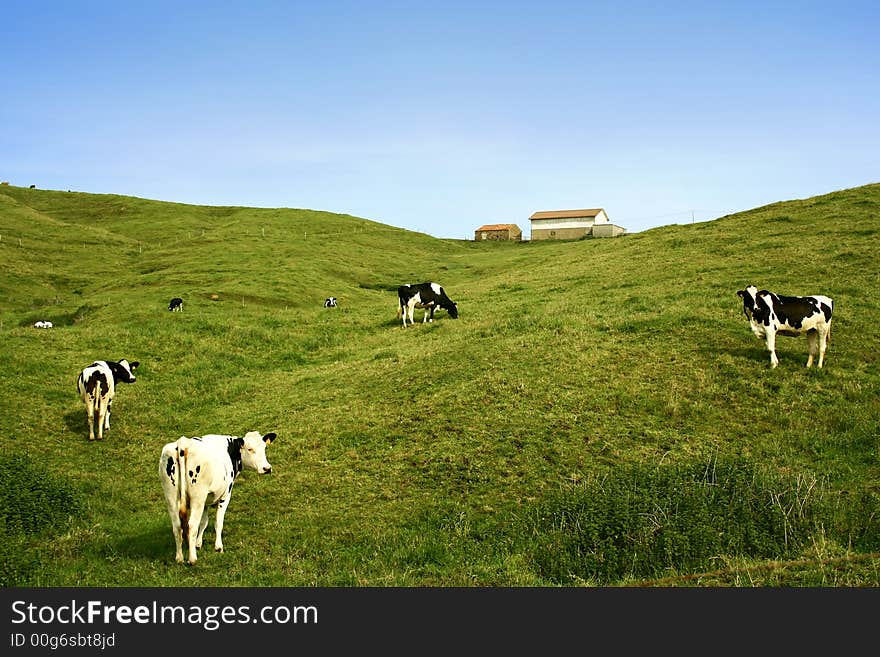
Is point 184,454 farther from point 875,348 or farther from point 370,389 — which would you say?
point 875,348

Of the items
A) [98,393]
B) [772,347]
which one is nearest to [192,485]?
[98,393]

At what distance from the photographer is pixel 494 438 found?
1588 cm

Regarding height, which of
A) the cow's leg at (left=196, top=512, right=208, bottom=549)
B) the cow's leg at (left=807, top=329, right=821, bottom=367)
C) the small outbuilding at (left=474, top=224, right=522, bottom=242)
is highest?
the small outbuilding at (left=474, top=224, right=522, bottom=242)

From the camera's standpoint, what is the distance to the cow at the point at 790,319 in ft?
65.4

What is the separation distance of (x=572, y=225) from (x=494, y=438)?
9715 centimetres

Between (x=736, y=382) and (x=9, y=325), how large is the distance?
135ft

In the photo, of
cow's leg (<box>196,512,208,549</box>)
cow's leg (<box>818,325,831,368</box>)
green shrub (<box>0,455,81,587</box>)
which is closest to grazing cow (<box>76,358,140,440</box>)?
green shrub (<box>0,455,81,587</box>)

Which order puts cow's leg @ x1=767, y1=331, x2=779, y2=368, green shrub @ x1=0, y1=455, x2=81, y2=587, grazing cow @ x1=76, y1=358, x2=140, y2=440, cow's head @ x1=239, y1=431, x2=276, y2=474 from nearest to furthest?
green shrub @ x1=0, y1=455, x2=81, y2=587
cow's head @ x1=239, y1=431, x2=276, y2=474
grazing cow @ x1=76, y1=358, x2=140, y2=440
cow's leg @ x1=767, y1=331, x2=779, y2=368

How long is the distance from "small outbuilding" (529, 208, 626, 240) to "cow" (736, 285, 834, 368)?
282ft

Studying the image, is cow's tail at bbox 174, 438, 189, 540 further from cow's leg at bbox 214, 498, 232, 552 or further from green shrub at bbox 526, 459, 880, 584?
green shrub at bbox 526, 459, 880, 584

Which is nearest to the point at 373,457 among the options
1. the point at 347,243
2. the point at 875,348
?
the point at 875,348

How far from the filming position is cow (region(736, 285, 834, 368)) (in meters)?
19.9

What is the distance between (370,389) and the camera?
2125 centimetres

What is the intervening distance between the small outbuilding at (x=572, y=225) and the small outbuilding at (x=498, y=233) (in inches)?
132
